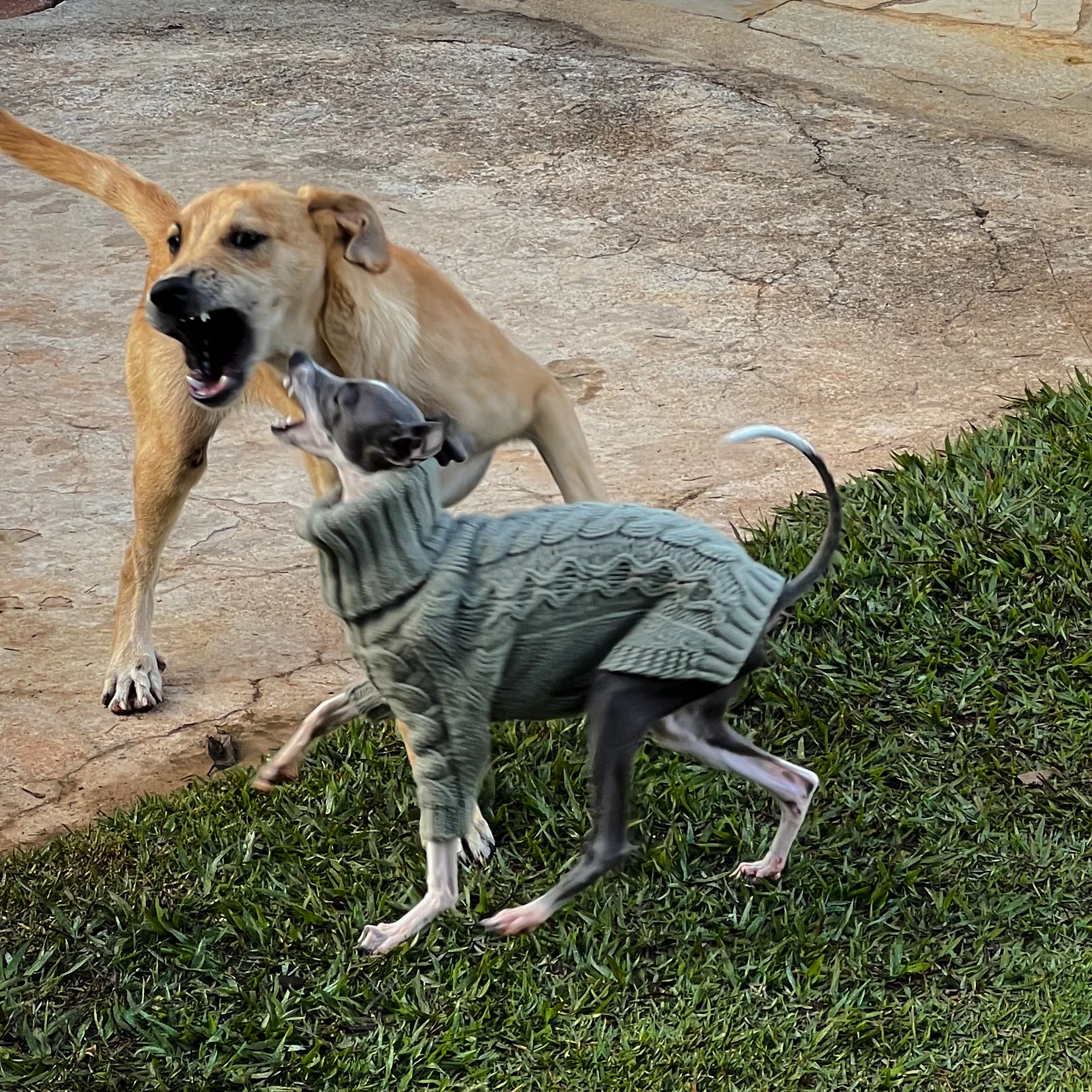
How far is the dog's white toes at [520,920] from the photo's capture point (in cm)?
254

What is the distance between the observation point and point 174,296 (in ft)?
9.43

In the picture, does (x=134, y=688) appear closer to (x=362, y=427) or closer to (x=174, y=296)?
(x=174, y=296)

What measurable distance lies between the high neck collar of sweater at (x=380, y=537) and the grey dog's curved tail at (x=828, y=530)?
0.53 m

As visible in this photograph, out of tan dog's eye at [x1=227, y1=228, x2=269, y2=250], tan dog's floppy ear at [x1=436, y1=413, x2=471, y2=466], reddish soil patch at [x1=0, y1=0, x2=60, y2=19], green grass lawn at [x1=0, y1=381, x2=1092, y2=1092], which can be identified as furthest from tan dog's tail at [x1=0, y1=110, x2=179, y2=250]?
reddish soil patch at [x1=0, y1=0, x2=60, y2=19]

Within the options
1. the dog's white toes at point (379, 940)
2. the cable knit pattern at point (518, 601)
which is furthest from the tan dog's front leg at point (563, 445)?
the dog's white toes at point (379, 940)

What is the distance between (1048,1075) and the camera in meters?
2.68

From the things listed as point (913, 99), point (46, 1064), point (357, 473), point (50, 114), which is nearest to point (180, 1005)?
point (46, 1064)

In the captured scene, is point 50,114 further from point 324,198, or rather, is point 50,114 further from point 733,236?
point 324,198

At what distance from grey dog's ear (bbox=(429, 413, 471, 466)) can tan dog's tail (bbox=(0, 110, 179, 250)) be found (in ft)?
5.11

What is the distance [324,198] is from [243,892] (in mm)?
1407

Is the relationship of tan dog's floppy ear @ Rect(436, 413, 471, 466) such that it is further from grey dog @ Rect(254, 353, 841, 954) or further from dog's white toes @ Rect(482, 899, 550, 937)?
dog's white toes @ Rect(482, 899, 550, 937)

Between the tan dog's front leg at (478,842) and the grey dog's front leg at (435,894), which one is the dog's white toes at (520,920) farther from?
the tan dog's front leg at (478,842)

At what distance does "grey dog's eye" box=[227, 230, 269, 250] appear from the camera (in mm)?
2951

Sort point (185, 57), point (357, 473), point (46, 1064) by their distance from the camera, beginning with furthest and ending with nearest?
point (185, 57) → point (46, 1064) → point (357, 473)
